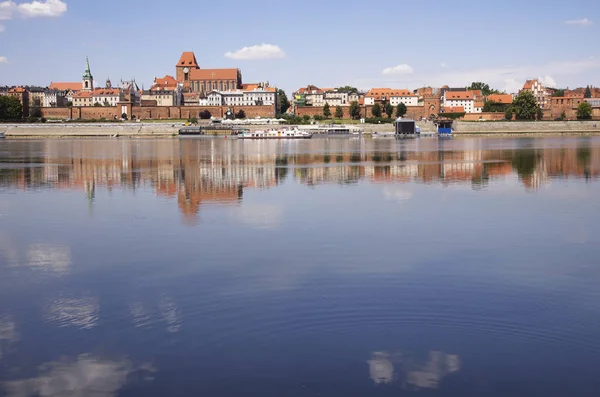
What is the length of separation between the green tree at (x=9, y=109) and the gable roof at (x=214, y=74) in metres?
28.3

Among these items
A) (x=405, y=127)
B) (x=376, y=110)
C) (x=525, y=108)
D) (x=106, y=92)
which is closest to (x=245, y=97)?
(x=106, y=92)

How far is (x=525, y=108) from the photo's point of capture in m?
83.0

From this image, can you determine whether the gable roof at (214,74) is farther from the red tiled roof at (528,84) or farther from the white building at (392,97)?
the red tiled roof at (528,84)

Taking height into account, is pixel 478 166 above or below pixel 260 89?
below

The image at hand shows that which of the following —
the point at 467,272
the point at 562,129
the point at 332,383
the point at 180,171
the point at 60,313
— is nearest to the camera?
the point at 332,383

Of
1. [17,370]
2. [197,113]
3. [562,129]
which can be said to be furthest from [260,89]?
[17,370]

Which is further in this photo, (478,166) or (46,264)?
(478,166)

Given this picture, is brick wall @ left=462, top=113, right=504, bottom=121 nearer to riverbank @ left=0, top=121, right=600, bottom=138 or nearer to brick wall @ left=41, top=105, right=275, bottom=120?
riverbank @ left=0, top=121, right=600, bottom=138

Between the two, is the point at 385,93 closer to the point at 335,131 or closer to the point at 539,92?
the point at 539,92

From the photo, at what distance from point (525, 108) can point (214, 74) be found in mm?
46898

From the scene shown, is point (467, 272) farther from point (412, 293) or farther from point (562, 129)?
point (562, 129)

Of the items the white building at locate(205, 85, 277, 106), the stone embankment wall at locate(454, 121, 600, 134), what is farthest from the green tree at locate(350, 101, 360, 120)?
the stone embankment wall at locate(454, 121, 600, 134)

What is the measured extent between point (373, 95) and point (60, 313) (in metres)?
95.0

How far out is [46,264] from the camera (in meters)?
9.99
